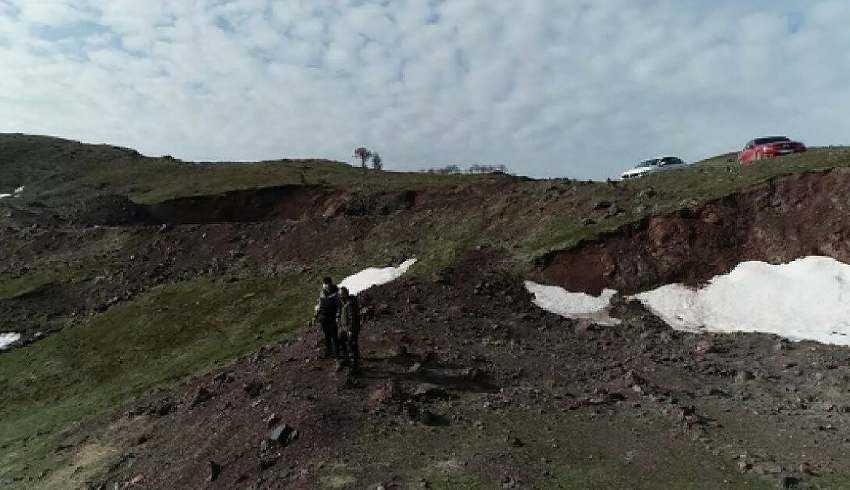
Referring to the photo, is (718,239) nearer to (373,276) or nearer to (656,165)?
(373,276)

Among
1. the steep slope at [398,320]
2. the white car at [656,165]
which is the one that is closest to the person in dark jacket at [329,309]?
the steep slope at [398,320]

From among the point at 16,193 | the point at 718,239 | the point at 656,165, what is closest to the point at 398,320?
the point at 718,239

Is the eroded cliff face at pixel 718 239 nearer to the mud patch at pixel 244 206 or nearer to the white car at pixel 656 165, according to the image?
the white car at pixel 656 165

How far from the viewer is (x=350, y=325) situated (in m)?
20.8

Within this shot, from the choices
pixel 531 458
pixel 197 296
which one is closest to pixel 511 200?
pixel 197 296

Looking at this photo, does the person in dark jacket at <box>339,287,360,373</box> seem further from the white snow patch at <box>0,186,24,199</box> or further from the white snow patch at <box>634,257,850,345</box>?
the white snow patch at <box>0,186,24,199</box>

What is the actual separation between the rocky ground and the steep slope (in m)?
0.12

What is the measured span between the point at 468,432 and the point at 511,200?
27.9 m

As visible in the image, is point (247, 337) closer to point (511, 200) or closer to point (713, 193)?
point (511, 200)

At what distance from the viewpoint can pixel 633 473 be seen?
1568 centimetres

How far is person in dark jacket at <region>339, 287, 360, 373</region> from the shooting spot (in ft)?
68.0

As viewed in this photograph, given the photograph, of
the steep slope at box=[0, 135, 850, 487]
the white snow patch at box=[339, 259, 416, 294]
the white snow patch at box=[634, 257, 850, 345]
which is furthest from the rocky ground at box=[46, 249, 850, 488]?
the white snow patch at box=[339, 259, 416, 294]

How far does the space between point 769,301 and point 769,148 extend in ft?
76.9

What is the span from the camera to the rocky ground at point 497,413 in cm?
1594
